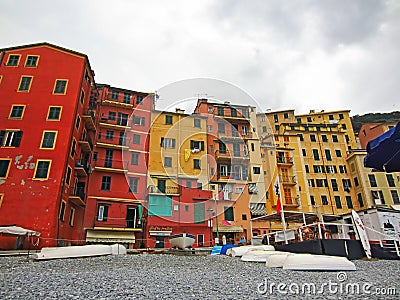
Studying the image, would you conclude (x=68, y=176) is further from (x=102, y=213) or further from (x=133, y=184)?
(x=133, y=184)

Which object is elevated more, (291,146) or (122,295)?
(291,146)

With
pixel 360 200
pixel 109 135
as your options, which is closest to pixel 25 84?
pixel 109 135

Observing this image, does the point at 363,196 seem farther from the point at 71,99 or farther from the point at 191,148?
the point at 71,99

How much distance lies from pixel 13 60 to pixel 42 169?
35.2 ft

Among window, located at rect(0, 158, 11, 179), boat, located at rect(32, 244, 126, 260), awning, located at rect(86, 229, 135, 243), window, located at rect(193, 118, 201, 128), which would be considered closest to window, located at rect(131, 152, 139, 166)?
awning, located at rect(86, 229, 135, 243)

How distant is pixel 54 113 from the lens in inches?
835

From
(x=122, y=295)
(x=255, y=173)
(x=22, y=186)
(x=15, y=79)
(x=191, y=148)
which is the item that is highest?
(x=15, y=79)

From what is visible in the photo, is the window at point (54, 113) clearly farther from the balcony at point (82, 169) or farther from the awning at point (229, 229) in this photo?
the awning at point (229, 229)

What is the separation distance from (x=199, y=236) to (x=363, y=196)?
22.6 meters

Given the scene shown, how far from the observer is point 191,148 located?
31.0 meters

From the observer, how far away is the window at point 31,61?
22.9m

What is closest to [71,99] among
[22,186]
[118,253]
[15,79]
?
[15,79]

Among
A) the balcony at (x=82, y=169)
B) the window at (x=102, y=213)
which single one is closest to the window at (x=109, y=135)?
the balcony at (x=82, y=169)

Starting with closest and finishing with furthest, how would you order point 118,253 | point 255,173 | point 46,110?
point 118,253 → point 46,110 → point 255,173
